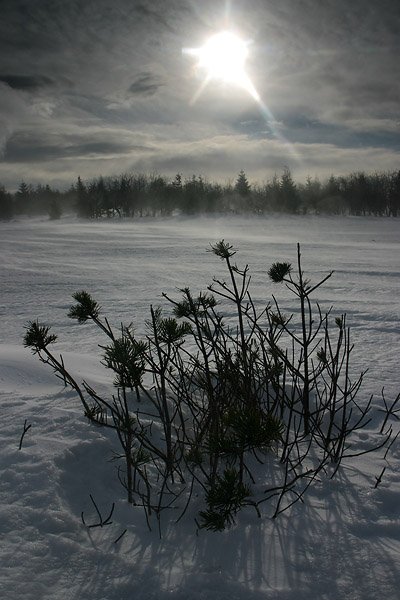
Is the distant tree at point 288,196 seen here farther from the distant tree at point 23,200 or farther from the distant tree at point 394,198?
the distant tree at point 23,200

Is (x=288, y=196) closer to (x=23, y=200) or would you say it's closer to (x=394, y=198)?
(x=394, y=198)

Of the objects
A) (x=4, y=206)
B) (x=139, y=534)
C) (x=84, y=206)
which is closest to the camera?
(x=139, y=534)

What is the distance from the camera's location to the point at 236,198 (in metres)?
75.1

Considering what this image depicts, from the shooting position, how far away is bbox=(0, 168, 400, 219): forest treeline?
71.1 meters

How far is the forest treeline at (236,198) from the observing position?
7112cm

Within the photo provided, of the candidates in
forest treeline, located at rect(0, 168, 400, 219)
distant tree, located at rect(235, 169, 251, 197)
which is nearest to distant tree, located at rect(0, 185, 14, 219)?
forest treeline, located at rect(0, 168, 400, 219)

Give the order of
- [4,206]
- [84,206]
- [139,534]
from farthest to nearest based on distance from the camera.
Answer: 1. [4,206]
2. [84,206]
3. [139,534]

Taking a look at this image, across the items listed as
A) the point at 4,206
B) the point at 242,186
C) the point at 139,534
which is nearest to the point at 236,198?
the point at 242,186

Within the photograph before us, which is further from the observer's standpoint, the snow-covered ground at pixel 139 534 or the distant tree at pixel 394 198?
the distant tree at pixel 394 198

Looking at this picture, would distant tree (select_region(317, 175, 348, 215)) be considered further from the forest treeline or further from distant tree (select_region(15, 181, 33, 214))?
distant tree (select_region(15, 181, 33, 214))

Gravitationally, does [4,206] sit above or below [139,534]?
above

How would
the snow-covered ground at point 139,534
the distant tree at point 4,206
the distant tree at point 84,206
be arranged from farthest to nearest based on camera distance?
1. the distant tree at point 4,206
2. the distant tree at point 84,206
3. the snow-covered ground at point 139,534

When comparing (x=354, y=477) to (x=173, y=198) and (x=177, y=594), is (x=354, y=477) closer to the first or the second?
(x=177, y=594)

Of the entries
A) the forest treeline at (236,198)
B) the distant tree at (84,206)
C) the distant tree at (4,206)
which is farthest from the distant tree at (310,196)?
the distant tree at (4,206)
